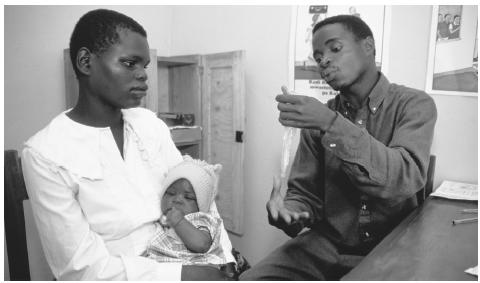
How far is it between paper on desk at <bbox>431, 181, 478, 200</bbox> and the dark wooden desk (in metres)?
0.25

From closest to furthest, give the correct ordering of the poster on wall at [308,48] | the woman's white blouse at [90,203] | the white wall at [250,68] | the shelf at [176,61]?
the woman's white blouse at [90,203]
the white wall at [250,68]
the poster on wall at [308,48]
the shelf at [176,61]

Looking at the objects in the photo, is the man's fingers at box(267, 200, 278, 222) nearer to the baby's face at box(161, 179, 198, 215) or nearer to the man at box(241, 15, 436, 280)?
the man at box(241, 15, 436, 280)

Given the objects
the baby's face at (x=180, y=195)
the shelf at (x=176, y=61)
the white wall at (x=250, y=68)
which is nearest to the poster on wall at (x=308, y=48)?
the white wall at (x=250, y=68)

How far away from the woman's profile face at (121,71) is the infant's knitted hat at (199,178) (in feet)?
0.87

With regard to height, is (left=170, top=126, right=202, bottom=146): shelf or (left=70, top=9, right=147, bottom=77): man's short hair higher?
(left=70, top=9, right=147, bottom=77): man's short hair

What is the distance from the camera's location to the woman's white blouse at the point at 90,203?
3.13 ft

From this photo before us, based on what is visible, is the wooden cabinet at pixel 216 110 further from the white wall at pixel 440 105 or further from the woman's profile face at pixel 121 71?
the woman's profile face at pixel 121 71

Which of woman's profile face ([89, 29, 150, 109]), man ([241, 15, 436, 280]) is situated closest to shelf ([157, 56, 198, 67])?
man ([241, 15, 436, 280])

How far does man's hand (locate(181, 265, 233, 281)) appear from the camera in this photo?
3.30 ft

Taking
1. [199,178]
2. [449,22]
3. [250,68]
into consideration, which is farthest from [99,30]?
[449,22]

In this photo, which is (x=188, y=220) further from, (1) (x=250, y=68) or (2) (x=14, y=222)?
(1) (x=250, y=68)

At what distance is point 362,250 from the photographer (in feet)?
4.41

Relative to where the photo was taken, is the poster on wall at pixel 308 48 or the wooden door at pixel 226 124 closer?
the poster on wall at pixel 308 48

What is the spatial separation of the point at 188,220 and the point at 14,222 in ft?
1.65
